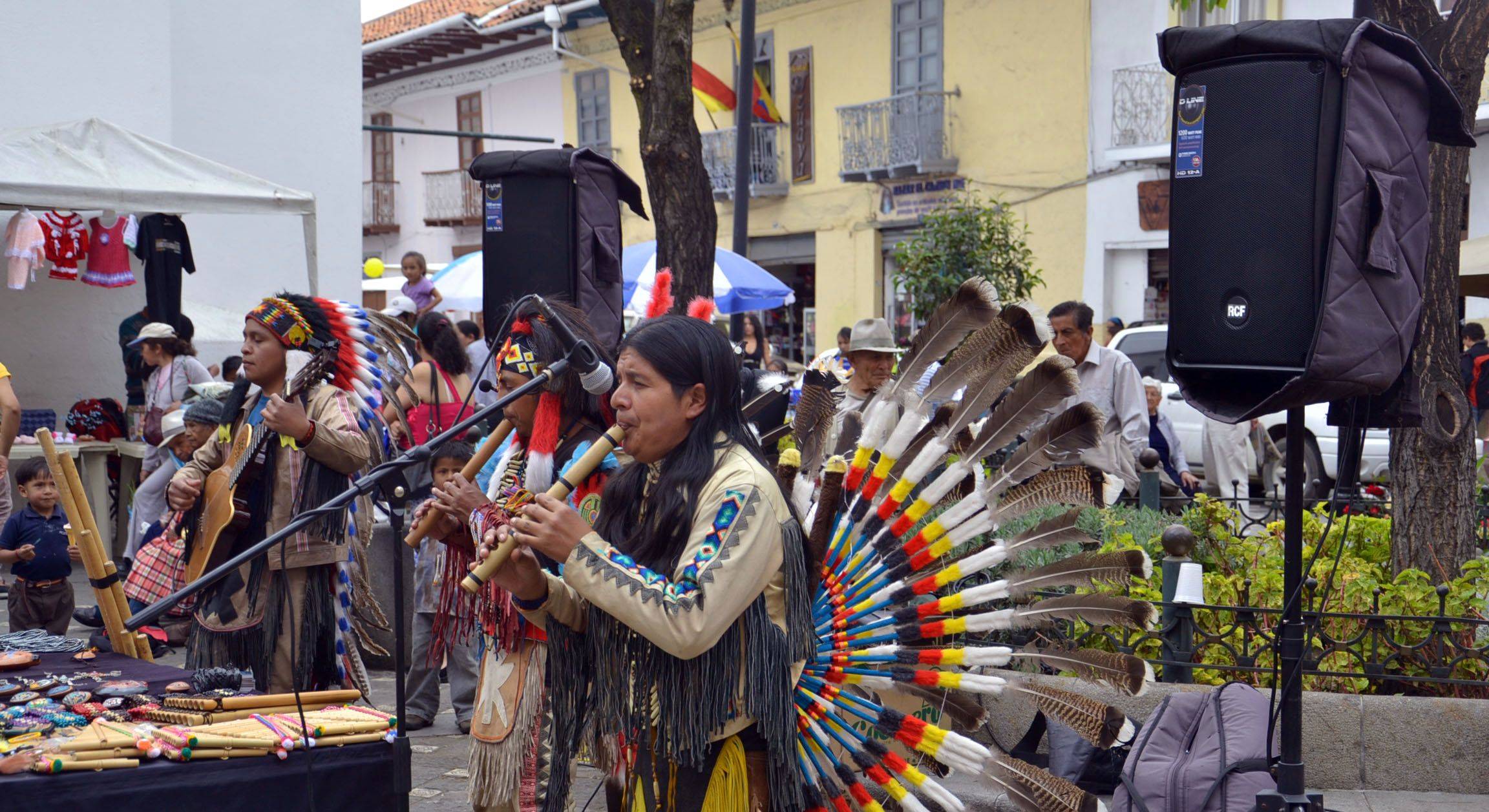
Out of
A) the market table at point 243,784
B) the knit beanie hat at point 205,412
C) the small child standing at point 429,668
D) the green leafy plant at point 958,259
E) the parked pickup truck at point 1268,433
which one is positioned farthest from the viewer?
the green leafy plant at point 958,259

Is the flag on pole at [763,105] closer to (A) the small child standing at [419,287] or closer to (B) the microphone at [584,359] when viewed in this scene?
(A) the small child standing at [419,287]

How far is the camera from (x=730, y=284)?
38.8 feet

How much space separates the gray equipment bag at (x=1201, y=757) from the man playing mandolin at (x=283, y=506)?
2.66m

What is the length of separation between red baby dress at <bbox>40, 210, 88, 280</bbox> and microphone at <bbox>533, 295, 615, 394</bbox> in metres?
8.67

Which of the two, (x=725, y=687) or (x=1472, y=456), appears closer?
(x=725, y=687)

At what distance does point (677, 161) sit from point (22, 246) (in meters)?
4.98

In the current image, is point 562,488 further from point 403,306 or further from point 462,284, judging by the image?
point 462,284

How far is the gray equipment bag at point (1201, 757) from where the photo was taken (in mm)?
3877

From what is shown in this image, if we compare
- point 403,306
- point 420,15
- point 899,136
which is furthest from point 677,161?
point 420,15

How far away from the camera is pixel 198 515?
486 cm

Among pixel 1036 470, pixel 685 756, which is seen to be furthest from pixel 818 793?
pixel 1036 470

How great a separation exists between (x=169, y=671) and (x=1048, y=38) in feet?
58.6

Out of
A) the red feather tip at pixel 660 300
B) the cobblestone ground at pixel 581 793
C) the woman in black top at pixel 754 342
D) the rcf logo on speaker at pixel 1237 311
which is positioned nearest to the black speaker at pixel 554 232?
the red feather tip at pixel 660 300

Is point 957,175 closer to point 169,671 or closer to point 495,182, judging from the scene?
point 495,182
